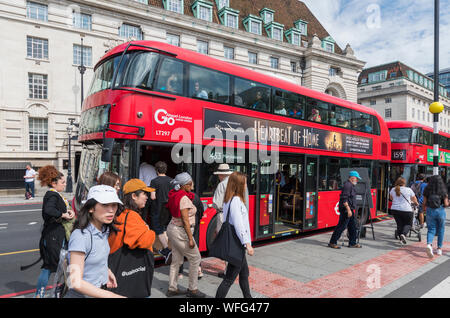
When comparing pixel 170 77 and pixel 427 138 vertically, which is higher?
pixel 170 77

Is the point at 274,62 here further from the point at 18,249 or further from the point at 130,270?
the point at 130,270

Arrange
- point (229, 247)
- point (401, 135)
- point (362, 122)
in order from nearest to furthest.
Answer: point (229, 247) < point (362, 122) < point (401, 135)

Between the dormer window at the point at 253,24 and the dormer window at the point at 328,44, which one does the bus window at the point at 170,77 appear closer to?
the dormer window at the point at 253,24

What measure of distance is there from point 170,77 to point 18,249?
5.55 meters

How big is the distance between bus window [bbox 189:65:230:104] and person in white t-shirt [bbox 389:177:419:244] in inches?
210

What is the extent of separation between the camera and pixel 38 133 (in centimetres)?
2327

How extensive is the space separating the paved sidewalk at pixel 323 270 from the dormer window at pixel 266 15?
3421cm

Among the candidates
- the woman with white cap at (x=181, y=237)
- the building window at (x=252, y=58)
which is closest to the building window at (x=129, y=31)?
the building window at (x=252, y=58)

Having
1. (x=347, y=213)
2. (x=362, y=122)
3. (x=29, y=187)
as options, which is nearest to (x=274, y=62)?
(x=362, y=122)

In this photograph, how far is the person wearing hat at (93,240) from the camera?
86.0 inches

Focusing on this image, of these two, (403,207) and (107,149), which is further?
(403,207)

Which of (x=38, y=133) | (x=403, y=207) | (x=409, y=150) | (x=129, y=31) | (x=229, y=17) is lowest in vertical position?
(x=403, y=207)

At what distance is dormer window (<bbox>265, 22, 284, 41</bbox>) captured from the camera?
115 ft
